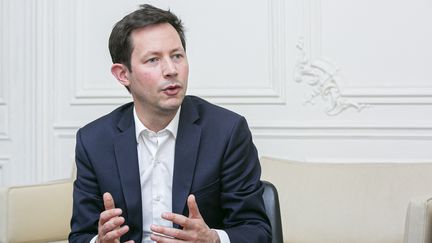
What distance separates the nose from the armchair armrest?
48.9 inches

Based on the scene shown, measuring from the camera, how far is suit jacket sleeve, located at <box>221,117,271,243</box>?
161 centimetres

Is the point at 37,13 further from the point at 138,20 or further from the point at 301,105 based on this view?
the point at 138,20

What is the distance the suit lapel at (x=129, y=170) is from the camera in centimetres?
169

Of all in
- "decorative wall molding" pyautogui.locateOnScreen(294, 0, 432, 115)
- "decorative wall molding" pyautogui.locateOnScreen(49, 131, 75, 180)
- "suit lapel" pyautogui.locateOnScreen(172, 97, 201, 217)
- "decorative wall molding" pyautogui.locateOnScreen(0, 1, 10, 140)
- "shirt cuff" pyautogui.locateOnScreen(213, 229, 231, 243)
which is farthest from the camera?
"decorative wall molding" pyautogui.locateOnScreen(0, 1, 10, 140)

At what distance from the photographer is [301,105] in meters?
3.03

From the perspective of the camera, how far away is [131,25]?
5.82 feet

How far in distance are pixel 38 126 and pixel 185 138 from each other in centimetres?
197

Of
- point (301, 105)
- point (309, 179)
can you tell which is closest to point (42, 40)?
point (301, 105)

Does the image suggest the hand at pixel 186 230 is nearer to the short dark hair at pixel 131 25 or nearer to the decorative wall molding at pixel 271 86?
the short dark hair at pixel 131 25

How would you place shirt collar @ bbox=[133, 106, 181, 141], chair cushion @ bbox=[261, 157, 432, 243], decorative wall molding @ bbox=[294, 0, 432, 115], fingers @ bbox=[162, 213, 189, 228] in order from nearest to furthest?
fingers @ bbox=[162, 213, 189, 228]
shirt collar @ bbox=[133, 106, 181, 141]
chair cushion @ bbox=[261, 157, 432, 243]
decorative wall molding @ bbox=[294, 0, 432, 115]

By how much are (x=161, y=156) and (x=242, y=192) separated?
0.86 feet

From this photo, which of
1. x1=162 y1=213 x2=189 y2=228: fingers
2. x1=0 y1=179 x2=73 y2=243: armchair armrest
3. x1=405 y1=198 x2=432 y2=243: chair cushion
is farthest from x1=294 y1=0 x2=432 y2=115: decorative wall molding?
x1=162 y1=213 x2=189 y2=228: fingers

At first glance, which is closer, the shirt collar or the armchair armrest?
the shirt collar

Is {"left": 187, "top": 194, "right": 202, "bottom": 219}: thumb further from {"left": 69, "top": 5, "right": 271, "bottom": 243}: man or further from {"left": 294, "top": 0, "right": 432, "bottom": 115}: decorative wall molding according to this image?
{"left": 294, "top": 0, "right": 432, "bottom": 115}: decorative wall molding
